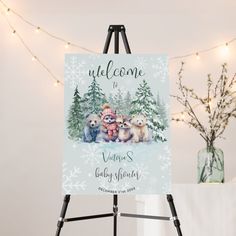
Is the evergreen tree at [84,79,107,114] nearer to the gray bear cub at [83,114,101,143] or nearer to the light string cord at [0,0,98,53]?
the gray bear cub at [83,114,101,143]

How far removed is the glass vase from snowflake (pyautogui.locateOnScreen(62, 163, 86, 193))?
28.0 inches

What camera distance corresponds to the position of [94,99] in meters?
1.72

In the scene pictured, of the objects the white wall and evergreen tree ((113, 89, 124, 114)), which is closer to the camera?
evergreen tree ((113, 89, 124, 114))

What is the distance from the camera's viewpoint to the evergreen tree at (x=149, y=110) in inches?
A: 67.6

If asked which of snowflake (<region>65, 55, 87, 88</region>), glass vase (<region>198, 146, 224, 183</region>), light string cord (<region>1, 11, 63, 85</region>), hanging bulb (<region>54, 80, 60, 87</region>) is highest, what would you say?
light string cord (<region>1, 11, 63, 85</region>)

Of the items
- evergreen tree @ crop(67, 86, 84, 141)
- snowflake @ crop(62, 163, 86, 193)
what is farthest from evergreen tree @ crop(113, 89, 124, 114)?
snowflake @ crop(62, 163, 86, 193)

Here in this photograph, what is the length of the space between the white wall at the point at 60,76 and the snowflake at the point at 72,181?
1017 millimetres

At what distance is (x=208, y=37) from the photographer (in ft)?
9.24

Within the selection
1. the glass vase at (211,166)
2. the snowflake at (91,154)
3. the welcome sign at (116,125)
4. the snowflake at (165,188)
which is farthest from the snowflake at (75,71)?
the glass vase at (211,166)

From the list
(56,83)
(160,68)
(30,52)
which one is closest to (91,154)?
(160,68)

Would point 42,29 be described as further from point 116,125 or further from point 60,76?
point 116,125

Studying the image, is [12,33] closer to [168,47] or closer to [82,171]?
[168,47]

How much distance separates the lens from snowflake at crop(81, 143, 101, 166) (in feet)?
5.53

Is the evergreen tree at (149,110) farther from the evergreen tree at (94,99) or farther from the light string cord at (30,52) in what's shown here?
the light string cord at (30,52)
